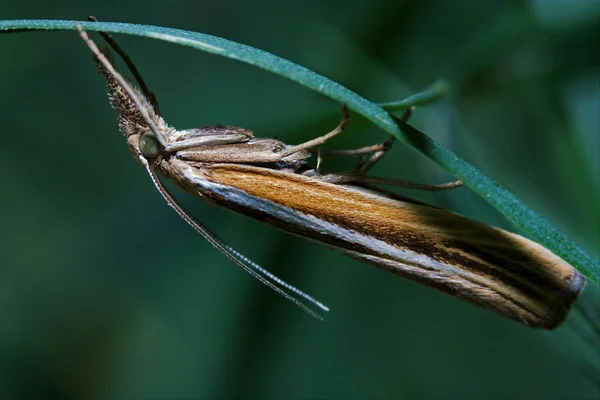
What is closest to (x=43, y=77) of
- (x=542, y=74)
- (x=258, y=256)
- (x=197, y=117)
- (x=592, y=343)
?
(x=197, y=117)

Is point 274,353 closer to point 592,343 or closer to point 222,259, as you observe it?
point 222,259

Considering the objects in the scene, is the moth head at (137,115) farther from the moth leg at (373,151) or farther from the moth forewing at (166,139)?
the moth leg at (373,151)

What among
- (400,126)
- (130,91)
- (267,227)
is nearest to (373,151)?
(400,126)

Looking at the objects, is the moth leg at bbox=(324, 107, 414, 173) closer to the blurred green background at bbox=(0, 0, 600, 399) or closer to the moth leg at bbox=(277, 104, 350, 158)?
the moth leg at bbox=(277, 104, 350, 158)

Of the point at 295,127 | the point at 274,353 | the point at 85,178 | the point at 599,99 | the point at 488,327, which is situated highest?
the point at 599,99

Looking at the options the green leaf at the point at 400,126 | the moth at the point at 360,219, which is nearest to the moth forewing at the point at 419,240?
the moth at the point at 360,219

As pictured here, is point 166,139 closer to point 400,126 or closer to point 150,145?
point 150,145
